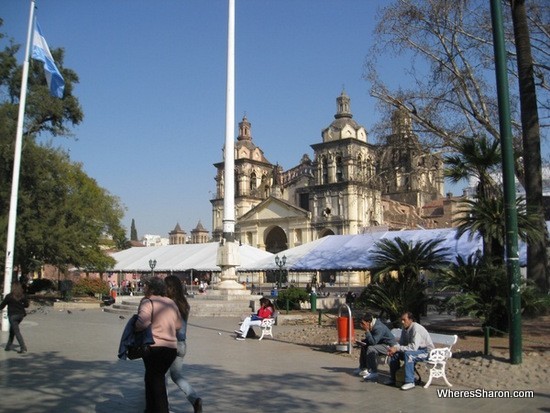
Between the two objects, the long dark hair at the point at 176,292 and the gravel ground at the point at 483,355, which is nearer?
the long dark hair at the point at 176,292

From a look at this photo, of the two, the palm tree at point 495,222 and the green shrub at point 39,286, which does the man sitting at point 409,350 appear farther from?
the green shrub at point 39,286

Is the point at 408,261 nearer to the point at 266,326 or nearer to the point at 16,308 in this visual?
the point at 266,326

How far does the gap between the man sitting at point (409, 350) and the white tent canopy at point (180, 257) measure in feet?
78.6

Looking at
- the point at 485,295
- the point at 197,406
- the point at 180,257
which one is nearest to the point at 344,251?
the point at 485,295

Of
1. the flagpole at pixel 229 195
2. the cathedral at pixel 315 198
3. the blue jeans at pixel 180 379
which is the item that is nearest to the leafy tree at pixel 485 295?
the blue jeans at pixel 180 379

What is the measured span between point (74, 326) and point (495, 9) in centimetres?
1488

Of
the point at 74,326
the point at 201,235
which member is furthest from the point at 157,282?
the point at 201,235

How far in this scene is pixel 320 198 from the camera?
214ft

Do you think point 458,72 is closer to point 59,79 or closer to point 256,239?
point 59,79

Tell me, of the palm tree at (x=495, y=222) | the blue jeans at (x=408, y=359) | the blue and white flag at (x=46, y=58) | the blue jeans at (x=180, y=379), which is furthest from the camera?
the blue and white flag at (x=46, y=58)

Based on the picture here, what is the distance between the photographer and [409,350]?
8.35 m

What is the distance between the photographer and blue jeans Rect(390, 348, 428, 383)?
8.16m

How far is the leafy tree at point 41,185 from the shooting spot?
27234 mm

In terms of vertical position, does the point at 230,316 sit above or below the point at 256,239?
below
